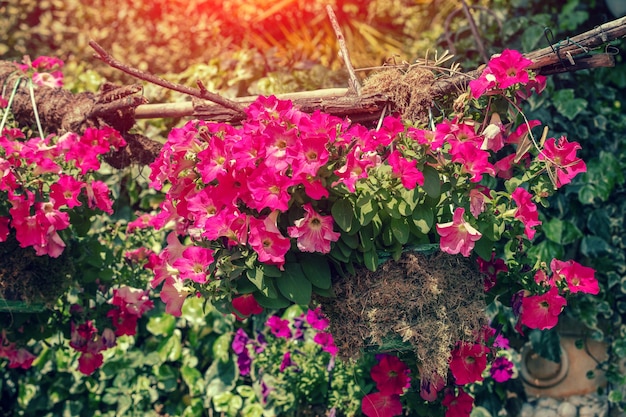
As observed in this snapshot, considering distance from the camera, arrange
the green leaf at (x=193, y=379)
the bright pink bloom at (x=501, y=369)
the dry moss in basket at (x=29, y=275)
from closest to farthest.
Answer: the dry moss in basket at (x=29, y=275), the bright pink bloom at (x=501, y=369), the green leaf at (x=193, y=379)

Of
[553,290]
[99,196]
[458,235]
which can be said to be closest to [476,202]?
[458,235]

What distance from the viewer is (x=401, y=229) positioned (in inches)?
78.3

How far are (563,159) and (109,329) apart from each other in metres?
1.69

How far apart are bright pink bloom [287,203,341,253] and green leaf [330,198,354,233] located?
2 cm

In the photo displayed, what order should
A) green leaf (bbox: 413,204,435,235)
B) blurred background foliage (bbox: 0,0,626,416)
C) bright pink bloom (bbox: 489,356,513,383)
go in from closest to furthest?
green leaf (bbox: 413,204,435,235)
bright pink bloom (bbox: 489,356,513,383)
blurred background foliage (bbox: 0,0,626,416)

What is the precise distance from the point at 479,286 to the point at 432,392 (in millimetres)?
620

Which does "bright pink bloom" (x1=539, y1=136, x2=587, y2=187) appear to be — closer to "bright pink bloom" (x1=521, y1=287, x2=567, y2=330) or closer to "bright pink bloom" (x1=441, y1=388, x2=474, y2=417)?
"bright pink bloom" (x1=521, y1=287, x2=567, y2=330)

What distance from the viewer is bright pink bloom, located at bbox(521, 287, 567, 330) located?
2.18m

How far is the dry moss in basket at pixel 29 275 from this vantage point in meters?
2.48

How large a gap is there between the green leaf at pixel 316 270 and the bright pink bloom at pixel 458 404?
2.85ft

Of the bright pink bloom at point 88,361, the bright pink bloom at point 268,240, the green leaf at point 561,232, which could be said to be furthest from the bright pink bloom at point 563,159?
the bright pink bloom at point 88,361

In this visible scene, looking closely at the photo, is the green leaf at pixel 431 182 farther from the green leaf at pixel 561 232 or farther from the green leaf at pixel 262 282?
the green leaf at pixel 561 232

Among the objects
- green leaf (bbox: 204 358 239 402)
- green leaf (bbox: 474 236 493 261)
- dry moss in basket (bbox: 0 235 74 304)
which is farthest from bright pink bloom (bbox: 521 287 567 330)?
green leaf (bbox: 204 358 239 402)

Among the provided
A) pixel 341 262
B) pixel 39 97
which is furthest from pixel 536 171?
pixel 39 97
